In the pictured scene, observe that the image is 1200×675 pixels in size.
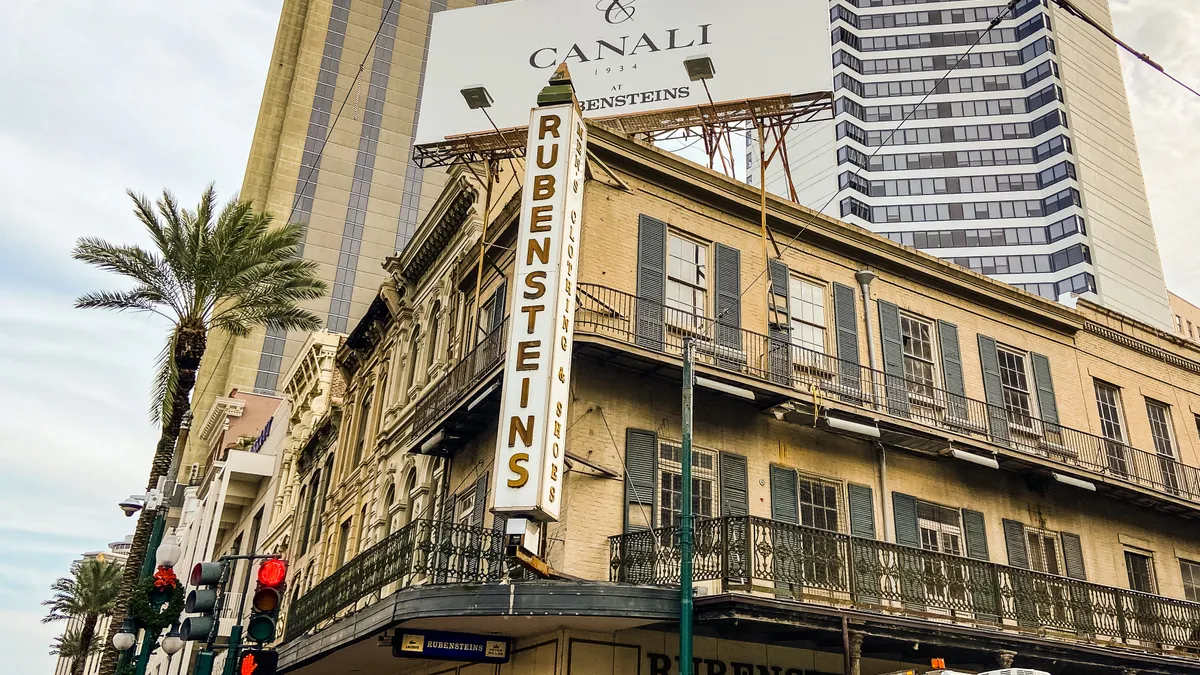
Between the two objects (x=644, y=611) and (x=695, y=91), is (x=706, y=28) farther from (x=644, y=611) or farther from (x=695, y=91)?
(x=644, y=611)

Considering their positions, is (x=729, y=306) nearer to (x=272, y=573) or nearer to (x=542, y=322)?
(x=542, y=322)

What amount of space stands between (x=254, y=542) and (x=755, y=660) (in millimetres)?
33869

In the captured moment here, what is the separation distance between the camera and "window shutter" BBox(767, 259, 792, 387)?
60.5 feet

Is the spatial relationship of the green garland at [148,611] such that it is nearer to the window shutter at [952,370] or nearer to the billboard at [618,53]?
the billboard at [618,53]

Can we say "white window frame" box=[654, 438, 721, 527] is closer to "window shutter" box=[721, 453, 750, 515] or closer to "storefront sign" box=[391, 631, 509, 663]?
"window shutter" box=[721, 453, 750, 515]

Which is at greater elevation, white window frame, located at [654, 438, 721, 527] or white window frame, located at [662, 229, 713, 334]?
white window frame, located at [662, 229, 713, 334]

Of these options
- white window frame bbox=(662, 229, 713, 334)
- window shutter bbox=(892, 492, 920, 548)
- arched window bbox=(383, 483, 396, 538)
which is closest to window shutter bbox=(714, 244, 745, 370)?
white window frame bbox=(662, 229, 713, 334)

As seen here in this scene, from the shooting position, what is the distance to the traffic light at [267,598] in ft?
33.9

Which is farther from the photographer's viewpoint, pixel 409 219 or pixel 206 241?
pixel 409 219

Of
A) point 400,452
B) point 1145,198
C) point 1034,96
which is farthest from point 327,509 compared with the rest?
point 1145,198

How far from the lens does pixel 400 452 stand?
23.6m

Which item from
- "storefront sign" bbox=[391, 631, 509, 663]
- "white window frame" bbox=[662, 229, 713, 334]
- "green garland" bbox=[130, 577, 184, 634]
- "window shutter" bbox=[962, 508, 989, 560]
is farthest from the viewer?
"window shutter" bbox=[962, 508, 989, 560]

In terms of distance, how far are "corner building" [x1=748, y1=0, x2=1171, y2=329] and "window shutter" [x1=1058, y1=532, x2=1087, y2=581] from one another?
5921 centimetres

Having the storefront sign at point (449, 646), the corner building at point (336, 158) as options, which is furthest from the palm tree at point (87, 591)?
the storefront sign at point (449, 646)
